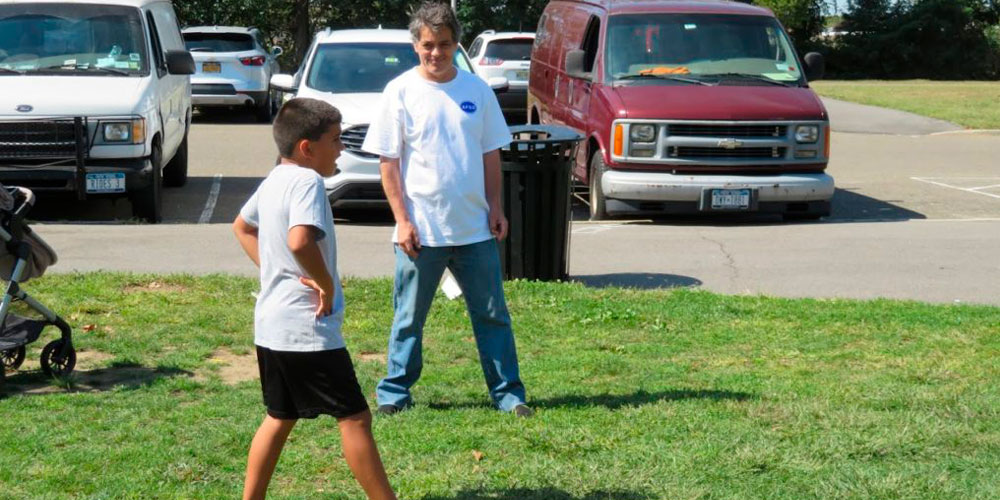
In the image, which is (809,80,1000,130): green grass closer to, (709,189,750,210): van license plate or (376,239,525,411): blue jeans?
(709,189,750,210): van license plate

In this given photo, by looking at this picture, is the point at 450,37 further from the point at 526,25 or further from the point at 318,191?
the point at 526,25

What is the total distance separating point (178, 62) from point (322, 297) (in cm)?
928

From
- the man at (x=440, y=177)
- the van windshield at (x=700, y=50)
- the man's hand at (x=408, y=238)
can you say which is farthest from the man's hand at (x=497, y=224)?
the van windshield at (x=700, y=50)

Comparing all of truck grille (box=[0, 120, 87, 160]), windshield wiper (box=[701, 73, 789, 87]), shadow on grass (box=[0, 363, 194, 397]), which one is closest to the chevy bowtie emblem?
windshield wiper (box=[701, 73, 789, 87])

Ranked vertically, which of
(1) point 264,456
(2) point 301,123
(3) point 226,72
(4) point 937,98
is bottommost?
(4) point 937,98

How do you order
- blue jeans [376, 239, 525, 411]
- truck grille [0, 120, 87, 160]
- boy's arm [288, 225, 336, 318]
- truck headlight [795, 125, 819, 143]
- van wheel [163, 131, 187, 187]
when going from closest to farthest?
boy's arm [288, 225, 336, 318], blue jeans [376, 239, 525, 411], truck grille [0, 120, 87, 160], truck headlight [795, 125, 819, 143], van wheel [163, 131, 187, 187]

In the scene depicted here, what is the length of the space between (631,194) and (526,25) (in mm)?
30548

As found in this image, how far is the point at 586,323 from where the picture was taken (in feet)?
25.8

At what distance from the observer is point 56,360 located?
254 inches

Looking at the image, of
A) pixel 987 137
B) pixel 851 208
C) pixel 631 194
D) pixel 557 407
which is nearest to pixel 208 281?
pixel 557 407

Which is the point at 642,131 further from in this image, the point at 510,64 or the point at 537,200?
the point at 510,64

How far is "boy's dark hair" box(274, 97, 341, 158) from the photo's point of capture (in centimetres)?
429

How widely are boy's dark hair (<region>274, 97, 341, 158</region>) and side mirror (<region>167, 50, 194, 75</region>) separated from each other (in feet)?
29.6

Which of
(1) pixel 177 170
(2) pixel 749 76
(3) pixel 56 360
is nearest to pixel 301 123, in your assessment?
(3) pixel 56 360
